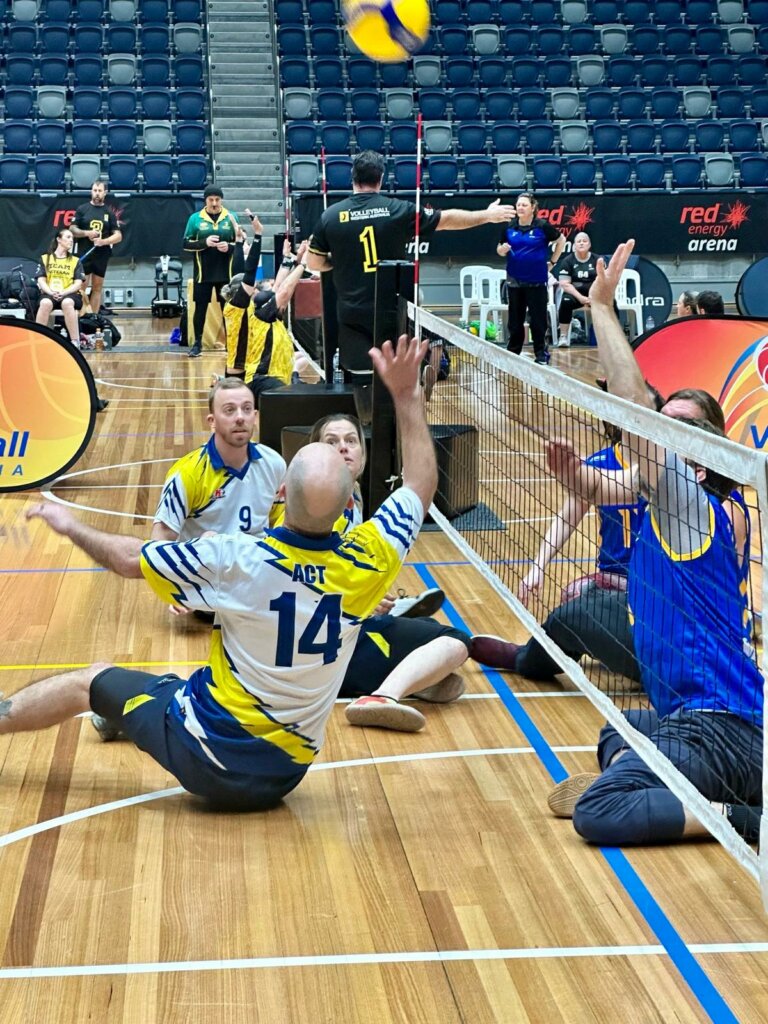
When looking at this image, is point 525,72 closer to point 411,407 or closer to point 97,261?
point 97,261

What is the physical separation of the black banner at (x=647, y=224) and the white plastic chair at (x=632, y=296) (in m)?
2.85

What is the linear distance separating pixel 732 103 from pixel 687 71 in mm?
1142

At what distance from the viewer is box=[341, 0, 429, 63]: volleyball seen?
11656mm

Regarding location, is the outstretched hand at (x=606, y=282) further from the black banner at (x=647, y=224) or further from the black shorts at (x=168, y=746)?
the black banner at (x=647, y=224)

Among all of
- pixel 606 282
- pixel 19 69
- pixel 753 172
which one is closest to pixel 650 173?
pixel 753 172

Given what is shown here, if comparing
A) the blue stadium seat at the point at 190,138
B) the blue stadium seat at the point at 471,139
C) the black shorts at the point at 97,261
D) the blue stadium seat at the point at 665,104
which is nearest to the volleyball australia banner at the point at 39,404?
the black shorts at the point at 97,261

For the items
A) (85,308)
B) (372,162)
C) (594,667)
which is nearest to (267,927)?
(594,667)

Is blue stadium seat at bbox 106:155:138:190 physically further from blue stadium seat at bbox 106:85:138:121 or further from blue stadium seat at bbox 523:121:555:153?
blue stadium seat at bbox 523:121:555:153

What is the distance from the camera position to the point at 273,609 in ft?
13.6

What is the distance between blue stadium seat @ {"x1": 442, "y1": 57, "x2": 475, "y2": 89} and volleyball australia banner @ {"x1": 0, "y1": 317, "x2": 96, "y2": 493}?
16912 millimetres

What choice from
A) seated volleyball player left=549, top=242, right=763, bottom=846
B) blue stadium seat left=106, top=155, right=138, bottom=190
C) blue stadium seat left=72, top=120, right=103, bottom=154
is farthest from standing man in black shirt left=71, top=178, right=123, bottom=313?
seated volleyball player left=549, top=242, right=763, bottom=846

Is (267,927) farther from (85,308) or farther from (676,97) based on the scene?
(676,97)

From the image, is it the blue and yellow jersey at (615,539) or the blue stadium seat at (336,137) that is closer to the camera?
the blue and yellow jersey at (615,539)

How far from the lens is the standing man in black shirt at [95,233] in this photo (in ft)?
61.0
